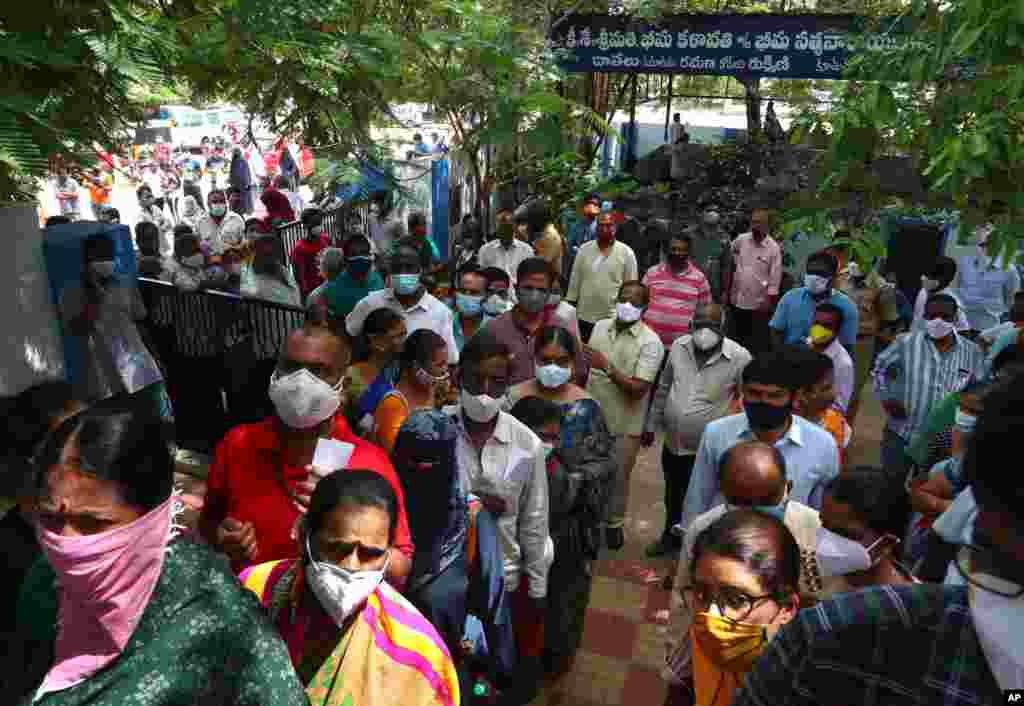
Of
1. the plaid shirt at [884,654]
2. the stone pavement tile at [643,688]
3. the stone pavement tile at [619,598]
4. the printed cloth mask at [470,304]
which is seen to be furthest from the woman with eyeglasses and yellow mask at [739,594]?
the printed cloth mask at [470,304]

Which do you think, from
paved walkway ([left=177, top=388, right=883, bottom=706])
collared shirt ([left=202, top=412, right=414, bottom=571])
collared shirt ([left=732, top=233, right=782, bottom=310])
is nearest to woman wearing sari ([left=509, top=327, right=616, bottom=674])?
paved walkway ([left=177, top=388, right=883, bottom=706])

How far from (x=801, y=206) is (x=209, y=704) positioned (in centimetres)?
296

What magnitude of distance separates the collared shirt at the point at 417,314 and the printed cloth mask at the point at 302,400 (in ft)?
8.17

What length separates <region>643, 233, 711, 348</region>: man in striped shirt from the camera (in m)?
6.80

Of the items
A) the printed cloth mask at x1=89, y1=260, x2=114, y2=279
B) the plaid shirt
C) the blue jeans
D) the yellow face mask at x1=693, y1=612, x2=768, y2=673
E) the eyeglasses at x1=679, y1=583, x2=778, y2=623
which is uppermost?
the plaid shirt

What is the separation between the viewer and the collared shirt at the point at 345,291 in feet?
22.3

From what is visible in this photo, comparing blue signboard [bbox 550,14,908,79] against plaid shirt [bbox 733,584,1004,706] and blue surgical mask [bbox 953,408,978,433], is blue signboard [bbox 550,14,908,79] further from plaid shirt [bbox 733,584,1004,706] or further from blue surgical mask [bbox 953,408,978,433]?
plaid shirt [bbox 733,584,1004,706]

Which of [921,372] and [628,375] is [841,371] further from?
[628,375]

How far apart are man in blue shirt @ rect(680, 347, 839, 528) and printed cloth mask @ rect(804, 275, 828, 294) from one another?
2.59 metres

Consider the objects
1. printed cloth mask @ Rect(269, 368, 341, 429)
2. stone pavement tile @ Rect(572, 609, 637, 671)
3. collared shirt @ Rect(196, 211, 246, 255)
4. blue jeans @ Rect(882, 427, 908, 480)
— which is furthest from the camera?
collared shirt @ Rect(196, 211, 246, 255)

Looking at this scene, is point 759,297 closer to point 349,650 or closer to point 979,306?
point 979,306

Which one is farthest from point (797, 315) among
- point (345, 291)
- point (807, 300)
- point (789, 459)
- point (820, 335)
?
point (345, 291)

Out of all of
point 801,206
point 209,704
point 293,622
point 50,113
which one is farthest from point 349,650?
point 801,206

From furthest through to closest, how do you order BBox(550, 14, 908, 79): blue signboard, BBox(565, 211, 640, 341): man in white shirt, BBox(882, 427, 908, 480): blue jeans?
BBox(550, 14, 908, 79): blue signboard → BBox(565, 211, 640, 341): man in white shirt → BBox(882, 427, 908, 480): blue jeans
